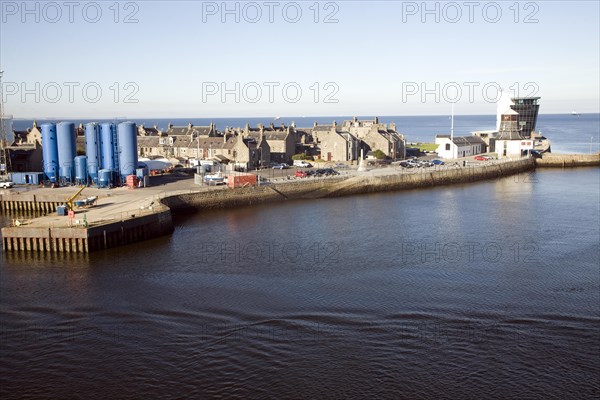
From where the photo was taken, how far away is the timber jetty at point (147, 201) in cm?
3250

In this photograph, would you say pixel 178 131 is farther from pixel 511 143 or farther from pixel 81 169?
pixel 511 143

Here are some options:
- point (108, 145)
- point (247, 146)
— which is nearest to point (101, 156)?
point (108, 145)

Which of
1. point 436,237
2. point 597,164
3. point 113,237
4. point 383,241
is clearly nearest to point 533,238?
point 436,237

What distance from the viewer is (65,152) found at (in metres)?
51.1

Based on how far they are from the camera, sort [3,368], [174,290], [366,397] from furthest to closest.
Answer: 1. [174,290]
2. [3,368]
3. [366,397]

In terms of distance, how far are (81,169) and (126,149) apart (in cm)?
437

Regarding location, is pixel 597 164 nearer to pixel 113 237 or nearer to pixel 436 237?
pixel 436 237

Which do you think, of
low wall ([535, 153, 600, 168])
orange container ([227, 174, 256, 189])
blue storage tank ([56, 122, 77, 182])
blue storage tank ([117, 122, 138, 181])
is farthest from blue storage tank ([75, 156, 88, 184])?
low wall ([535, 153, 600, 168])

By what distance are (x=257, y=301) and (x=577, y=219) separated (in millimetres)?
26440

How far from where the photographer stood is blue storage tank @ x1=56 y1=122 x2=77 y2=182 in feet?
167

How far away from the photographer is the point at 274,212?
146 ft

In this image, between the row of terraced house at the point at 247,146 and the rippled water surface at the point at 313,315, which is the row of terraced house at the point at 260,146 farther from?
the rippled water surface at the point at 313,315

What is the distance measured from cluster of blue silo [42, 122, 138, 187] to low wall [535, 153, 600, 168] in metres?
54.3

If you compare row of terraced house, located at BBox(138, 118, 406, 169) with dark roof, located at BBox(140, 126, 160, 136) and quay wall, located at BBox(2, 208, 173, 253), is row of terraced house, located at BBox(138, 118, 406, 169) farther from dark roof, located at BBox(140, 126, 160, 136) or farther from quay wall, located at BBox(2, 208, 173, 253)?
quay wall, located at BBox(2, 208, 173, 253)
